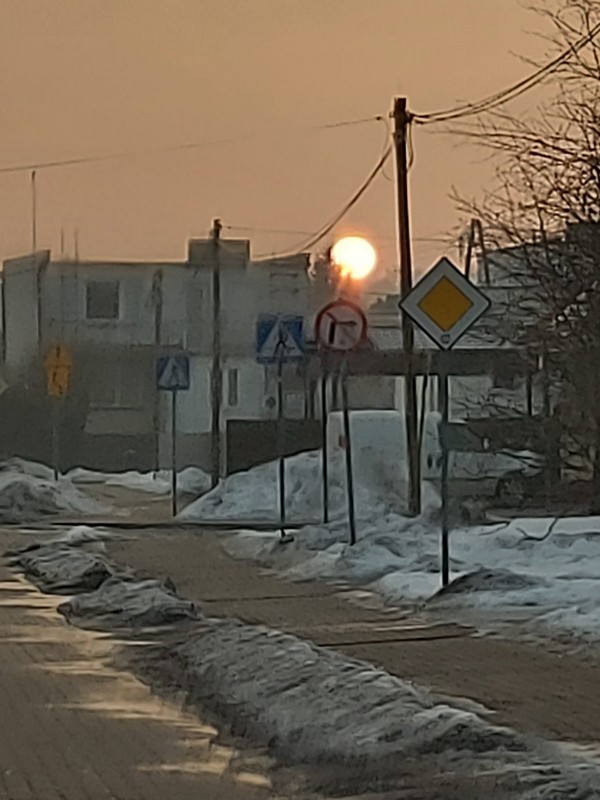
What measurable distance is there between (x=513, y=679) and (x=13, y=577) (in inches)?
390

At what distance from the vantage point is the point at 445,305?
1700 centimetres

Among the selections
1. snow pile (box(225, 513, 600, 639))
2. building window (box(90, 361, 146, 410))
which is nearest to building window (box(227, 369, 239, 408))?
building window (box(90, 361, 146, 410))

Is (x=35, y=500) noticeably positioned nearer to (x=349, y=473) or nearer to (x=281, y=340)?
(x=281, y=340)

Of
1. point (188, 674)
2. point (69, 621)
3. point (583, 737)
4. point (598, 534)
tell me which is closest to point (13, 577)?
point (69, 621)

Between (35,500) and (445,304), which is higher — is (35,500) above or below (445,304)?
below

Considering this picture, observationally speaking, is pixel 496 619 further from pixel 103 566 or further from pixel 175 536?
pixel 175 536

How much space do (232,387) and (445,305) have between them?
61.4 metres

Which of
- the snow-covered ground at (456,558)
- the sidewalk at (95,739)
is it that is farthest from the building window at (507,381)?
the sidewalk at (95,739)

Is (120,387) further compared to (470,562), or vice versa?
(120,387)

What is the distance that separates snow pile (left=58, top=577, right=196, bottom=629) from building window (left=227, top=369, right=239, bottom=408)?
59200mm

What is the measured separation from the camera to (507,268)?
2419 cm

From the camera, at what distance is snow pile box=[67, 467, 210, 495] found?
152 ft

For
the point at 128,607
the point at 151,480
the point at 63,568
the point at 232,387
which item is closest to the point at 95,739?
the point at 128,607

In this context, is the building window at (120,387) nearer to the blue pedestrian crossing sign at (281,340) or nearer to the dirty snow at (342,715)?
the blue pedestrian crossing sign at (281,340)
